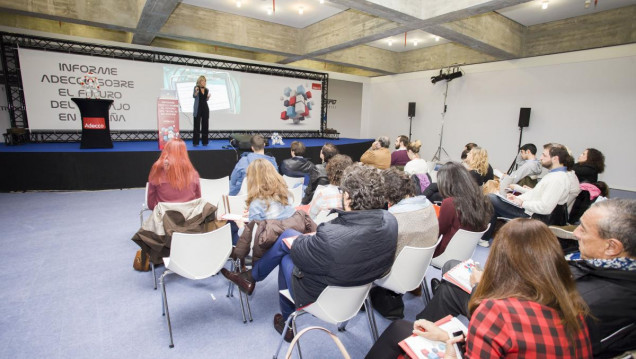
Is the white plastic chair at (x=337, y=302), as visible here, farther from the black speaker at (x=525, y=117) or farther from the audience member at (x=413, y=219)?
the black speaker at (x=525, y=117)

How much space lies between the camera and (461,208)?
2469 millimetres

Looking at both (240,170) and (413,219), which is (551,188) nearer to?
(413,219)

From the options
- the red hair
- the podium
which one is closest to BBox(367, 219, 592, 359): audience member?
the red hair

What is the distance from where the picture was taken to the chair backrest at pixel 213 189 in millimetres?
3732

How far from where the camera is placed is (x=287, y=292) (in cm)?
204

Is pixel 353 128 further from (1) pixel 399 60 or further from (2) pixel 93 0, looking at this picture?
(2) pixel 93 0

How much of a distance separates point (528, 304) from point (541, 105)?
9374 mm

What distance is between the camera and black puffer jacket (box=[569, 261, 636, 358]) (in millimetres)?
1127

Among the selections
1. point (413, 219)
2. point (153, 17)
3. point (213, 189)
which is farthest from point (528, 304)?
point (153, 17)

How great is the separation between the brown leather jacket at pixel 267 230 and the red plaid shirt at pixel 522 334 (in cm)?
142

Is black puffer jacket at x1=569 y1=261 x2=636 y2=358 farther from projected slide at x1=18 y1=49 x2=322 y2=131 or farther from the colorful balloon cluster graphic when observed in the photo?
the colorful balloon cluster graphic

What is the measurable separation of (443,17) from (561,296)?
5.60 m

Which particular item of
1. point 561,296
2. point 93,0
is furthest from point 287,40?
point 561,296

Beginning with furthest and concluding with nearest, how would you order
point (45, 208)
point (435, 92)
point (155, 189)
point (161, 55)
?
point (435, 92) < point (161, 55) < point (45, 208) < point (155, 189)
